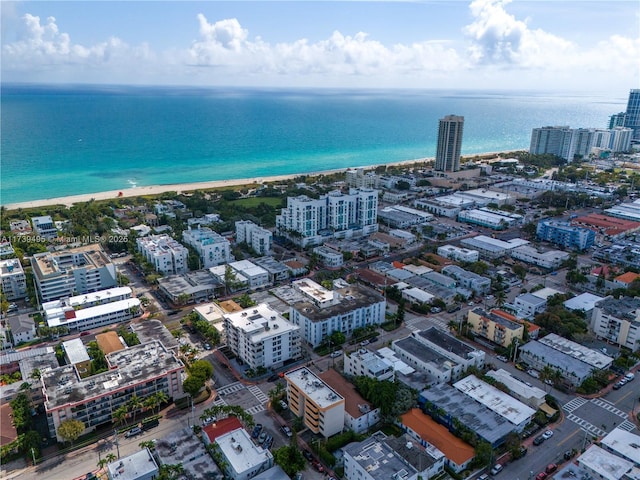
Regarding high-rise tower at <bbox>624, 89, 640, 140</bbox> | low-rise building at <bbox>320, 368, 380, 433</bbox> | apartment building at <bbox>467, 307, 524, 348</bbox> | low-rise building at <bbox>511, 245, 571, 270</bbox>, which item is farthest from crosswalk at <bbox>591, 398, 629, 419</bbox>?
high-rise tower at <bbox>624, 89, 640, 140</bbox>

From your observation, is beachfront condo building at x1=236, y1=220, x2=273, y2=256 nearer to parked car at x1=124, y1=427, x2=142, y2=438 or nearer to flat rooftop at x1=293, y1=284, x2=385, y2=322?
flat rooftop at x1=293, y1=284, x2=385, y2=322

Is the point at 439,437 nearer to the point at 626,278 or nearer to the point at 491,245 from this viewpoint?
the point at 626,278

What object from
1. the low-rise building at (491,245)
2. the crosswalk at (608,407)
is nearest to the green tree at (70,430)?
the crosswalk at (608,407)

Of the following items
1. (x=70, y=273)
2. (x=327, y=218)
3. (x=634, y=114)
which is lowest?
(x=70, y=273)

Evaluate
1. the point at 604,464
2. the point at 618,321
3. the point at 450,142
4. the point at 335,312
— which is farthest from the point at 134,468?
the point at 450,142

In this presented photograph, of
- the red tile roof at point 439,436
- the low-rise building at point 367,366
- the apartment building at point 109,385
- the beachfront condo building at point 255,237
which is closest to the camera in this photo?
the red tile roof at point 439,436

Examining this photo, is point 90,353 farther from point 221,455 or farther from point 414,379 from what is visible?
point 414,379

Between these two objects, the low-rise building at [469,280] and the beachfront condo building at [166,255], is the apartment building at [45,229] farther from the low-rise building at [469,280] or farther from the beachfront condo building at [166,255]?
the low-rise building at [469,280]
